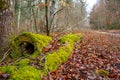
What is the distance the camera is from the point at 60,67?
6105 millimetres

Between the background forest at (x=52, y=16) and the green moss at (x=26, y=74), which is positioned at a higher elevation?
the background forest at (x=52, y=16)

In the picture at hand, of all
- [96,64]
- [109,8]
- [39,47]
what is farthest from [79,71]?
[109,8]

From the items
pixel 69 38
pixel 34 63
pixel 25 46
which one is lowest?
pixel 34 63

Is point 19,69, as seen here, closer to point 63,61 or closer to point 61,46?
point 63,61

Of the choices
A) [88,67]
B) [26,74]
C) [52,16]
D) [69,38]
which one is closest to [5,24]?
[26,74]

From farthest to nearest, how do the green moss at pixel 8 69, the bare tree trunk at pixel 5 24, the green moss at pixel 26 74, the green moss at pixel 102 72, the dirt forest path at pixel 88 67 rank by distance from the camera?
the bare tree trunk at pixel 5 24
the green moss at pixel 102 72
the dirt forest path at pixel 88 67
the green moss at pixel 8 69
the green moss at pixel 26 74

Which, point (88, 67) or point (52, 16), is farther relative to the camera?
point (52, 16)

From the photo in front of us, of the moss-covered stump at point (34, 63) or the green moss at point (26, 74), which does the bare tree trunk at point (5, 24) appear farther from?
the green moss at point (26, 74)

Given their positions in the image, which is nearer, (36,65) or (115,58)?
(36,65)

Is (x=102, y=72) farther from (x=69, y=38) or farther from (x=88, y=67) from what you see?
(x=69, y=38)

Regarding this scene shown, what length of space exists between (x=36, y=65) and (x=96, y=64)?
91.1 inches

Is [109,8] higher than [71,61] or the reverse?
higher

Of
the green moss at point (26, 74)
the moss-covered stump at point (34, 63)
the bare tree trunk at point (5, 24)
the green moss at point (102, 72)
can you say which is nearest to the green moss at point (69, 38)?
the moss-covered stump at point (34, 63)

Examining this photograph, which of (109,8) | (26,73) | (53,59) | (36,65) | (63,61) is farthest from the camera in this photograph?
(109,8)
